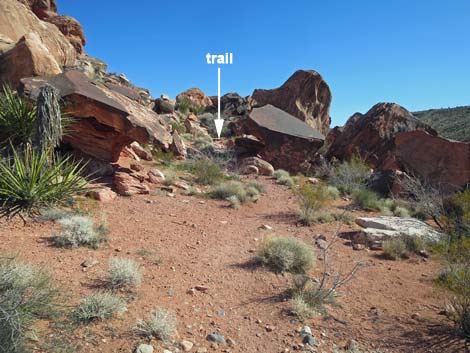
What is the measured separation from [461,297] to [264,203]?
17.7 feet

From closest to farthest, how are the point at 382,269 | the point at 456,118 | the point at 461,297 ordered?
the point at 461,297
the point at 382,269
the point at 456,118

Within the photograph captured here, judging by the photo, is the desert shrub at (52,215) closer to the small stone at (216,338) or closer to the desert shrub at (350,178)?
the small stone at (216,338)

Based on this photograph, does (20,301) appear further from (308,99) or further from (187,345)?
(308,99)

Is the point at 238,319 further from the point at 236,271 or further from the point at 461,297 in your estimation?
the point at 461,297

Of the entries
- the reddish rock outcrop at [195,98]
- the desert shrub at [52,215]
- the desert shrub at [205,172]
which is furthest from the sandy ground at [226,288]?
the reddish rock outcrop at [195,98]

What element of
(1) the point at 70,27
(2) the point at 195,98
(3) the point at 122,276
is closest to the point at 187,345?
(3) the point at 122,276

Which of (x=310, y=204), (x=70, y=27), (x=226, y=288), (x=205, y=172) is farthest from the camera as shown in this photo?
(x=70, y=27)

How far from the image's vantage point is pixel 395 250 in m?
5.76

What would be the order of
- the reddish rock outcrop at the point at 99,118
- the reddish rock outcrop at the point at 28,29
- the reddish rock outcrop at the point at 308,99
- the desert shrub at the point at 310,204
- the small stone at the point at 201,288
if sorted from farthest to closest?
the reddish rock outcrop at the point at 308,99
the reddish rock outcrop at the point at 28,29
the desert shrub at the point at 310,204
the reddish rock outcrop at the point at 99,118
the small stone at the point at 201,288

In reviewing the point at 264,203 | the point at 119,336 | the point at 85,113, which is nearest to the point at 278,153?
the point at 264,203

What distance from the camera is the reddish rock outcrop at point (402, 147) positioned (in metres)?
9.65

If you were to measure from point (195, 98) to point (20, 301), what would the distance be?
29.8m

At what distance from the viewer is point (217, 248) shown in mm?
5379

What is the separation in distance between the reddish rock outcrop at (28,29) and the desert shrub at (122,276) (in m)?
9.79
